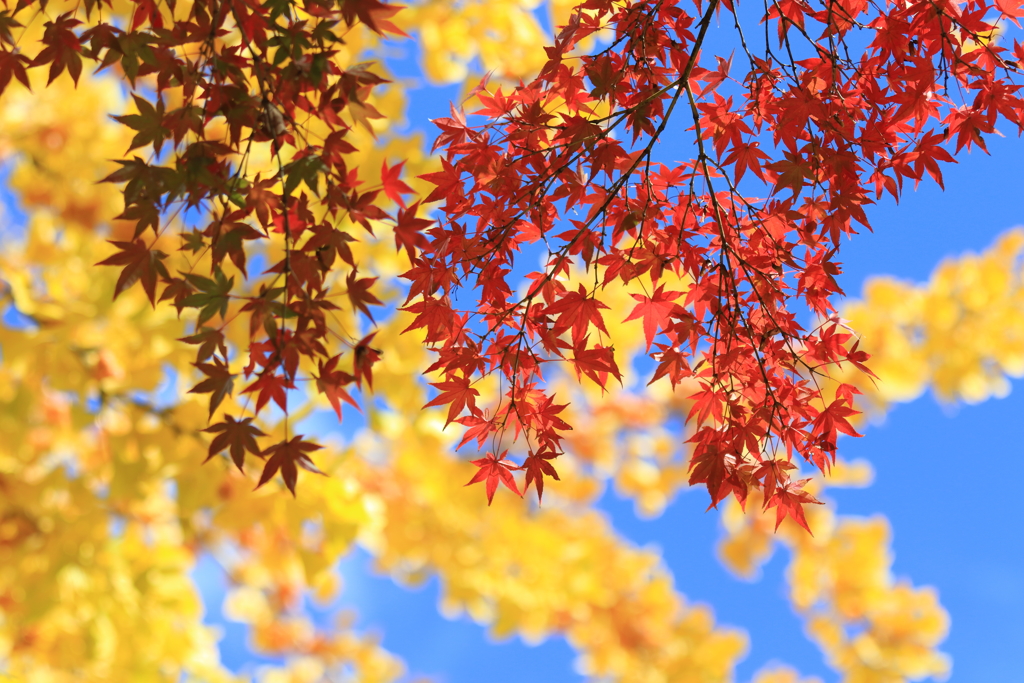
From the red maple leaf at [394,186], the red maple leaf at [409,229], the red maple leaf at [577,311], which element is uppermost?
the red maple leaf at [394,186]

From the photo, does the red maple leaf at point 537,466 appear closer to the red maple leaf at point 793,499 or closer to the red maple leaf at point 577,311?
the red maple leaf at point 577,311

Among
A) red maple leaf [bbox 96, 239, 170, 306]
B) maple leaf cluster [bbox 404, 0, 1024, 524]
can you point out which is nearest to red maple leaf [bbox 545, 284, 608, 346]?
maple leaf cluster [bbox 404, 0, 1024, 524]

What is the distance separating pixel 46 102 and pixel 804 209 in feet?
17.3

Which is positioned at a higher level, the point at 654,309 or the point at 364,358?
the point at 654,309

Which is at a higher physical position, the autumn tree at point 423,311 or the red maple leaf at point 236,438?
the autumn tree at point 423,311

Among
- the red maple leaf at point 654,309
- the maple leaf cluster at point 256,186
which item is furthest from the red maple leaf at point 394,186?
the red maple leaf at point 654,309

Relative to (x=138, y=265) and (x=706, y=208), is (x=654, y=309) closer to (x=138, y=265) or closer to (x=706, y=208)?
(x=706, y=208)

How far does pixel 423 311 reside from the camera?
1.07 m

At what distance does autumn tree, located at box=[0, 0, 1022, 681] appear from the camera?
1066 mm

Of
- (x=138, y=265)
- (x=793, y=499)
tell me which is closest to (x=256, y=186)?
(x=138, y=265)

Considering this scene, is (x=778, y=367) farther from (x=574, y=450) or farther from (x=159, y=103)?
(x=574, y=450)

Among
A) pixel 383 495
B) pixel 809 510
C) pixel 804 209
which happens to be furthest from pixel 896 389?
pixel 804 209

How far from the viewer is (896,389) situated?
18.9ft

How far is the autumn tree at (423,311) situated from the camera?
3.50ft
